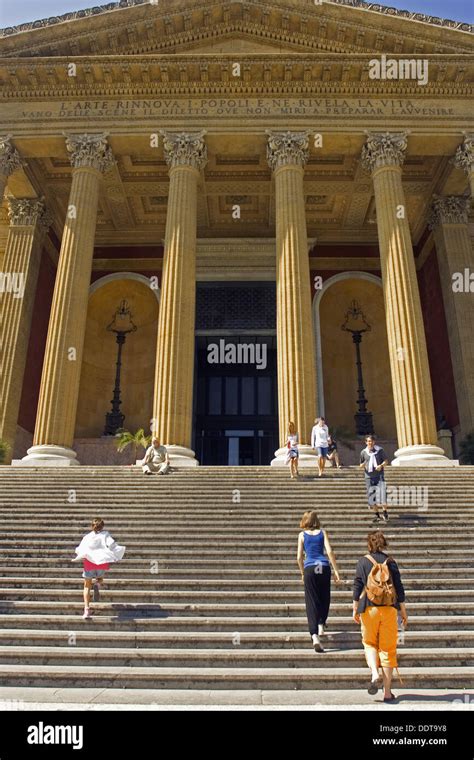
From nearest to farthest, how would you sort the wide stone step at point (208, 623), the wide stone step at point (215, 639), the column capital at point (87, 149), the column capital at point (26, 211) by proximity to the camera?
1. the wide stone step at point (215, 639)
2. the wide stone step at point (208, 623)
3. the column capital at point (87, 149)
4. the column capital at point (26, 211)

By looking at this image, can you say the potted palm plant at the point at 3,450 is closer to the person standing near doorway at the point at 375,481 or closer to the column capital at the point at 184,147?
the column capital at the point at 184,147

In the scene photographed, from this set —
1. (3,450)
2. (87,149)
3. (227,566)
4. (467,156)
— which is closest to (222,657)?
(227,566)

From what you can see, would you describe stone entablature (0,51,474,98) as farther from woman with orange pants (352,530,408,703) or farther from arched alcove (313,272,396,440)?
woman with orange pants (352,530,408,703)

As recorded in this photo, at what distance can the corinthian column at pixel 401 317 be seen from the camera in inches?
655

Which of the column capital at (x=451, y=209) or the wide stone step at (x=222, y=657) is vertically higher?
the column capital at (x=451, y=209)

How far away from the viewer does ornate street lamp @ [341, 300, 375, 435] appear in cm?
2567

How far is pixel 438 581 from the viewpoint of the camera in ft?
27.8


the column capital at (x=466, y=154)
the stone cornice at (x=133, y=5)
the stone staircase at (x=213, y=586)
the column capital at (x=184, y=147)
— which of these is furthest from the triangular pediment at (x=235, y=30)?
the stone staircase at (x=213, y=586)

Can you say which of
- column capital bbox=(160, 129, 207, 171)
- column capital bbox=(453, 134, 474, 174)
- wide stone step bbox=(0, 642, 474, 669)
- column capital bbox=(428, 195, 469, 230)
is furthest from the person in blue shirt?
column capital bbox=(428, 195, 469, 230)

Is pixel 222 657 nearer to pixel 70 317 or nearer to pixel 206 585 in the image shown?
pixel 206 585

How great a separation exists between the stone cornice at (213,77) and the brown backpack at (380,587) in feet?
64.5

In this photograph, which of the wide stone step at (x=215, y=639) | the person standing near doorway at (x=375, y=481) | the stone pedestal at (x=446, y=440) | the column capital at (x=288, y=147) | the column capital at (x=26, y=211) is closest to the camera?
the wide stone step at (x=215, y=639)

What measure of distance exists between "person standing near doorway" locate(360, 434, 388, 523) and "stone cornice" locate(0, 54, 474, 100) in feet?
49.7
